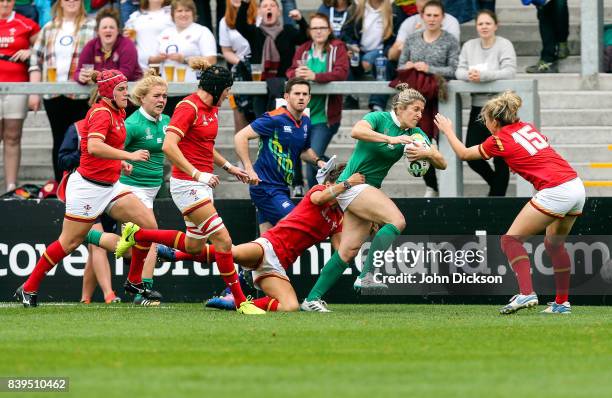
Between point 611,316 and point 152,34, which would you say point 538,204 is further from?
point 152,34

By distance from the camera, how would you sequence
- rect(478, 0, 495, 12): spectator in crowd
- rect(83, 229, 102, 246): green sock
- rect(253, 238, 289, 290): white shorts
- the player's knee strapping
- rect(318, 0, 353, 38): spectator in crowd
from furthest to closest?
rect(478, 0, 495, 12): spectator in crowd
rect(318, 0, 353, 38): spectator in crowd
rect(83, 229, 102, 246): green sock
rect(253, 238, 289, 290): white shorts
the player's knee strapping

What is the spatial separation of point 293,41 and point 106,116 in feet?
13.3

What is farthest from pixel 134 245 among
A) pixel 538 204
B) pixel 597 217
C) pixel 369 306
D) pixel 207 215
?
pixel 597 217

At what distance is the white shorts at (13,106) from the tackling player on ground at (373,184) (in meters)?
5.25

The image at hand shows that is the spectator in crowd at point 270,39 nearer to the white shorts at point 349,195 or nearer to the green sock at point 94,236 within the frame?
the green sock at point 94,236

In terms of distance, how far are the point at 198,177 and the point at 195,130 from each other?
30.5 inches

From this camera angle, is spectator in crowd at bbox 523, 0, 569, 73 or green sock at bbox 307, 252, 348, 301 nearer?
green sock at bbox 307, 252, 348, 301

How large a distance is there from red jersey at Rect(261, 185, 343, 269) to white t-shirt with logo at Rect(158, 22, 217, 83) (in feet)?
12.9

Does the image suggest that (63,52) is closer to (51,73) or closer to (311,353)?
(51,73)

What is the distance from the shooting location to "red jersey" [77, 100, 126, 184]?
13.2 m

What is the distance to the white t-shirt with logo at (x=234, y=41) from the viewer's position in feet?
56.0

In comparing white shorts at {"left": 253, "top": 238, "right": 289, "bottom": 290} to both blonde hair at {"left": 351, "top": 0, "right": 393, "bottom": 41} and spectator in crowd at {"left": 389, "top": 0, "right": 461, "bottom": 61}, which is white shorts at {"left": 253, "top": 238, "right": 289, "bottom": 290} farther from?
blonde hair at {"left": 351, "top": 0, "right": 393, "bottom": 41}

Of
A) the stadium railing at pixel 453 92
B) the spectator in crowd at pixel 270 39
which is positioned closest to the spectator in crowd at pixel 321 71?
the stadium railing at pixel 453 92

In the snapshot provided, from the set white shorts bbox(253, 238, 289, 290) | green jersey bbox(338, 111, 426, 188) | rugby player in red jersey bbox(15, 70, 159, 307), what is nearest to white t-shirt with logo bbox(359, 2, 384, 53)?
green jersey bbox(338, 111, 426, 188)
